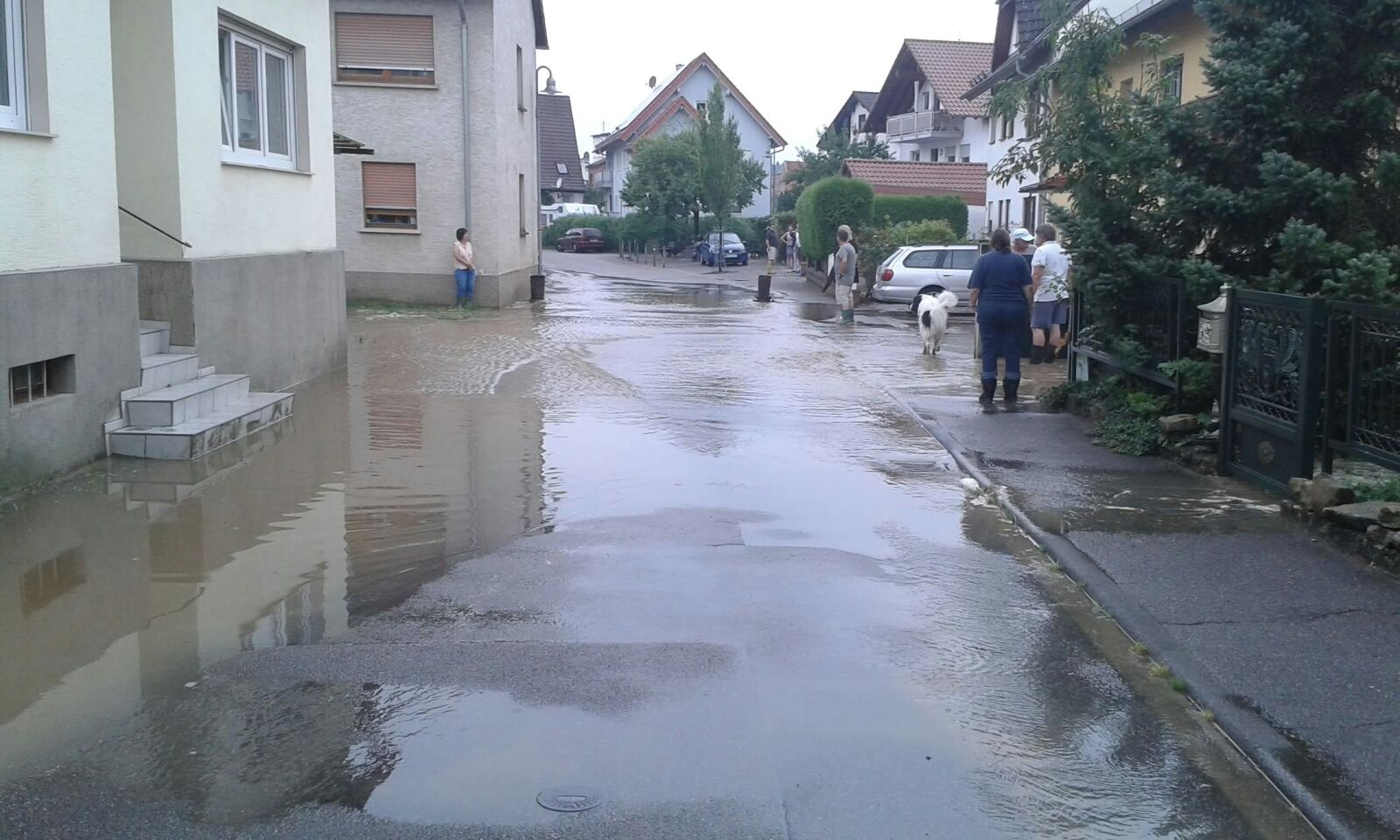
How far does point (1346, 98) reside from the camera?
9.53 metres

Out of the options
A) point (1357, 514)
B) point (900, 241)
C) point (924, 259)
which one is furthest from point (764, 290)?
point (1357, 514)

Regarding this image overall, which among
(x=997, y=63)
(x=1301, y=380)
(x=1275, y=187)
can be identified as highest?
(x=997, y=63)

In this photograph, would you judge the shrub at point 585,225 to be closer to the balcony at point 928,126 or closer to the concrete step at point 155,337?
the balcony at point 928,126

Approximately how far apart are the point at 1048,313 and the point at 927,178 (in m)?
28.7

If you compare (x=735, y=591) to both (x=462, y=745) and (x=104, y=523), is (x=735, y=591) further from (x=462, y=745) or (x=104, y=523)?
(x=104, y=523)

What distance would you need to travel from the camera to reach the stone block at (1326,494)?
7.45 m

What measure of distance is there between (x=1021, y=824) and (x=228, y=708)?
2.95 m

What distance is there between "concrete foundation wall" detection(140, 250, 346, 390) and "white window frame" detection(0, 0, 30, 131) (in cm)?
245

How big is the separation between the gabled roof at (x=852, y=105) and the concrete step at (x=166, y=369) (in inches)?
2379

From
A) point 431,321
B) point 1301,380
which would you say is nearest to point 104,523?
point 1301,380

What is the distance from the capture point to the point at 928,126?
5284 centimetres

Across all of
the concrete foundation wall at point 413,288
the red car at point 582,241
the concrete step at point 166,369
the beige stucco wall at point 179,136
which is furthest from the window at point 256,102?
the red car at point 582,241

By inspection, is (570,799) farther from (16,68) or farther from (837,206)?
(837,206)

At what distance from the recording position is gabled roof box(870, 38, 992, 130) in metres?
51.0
